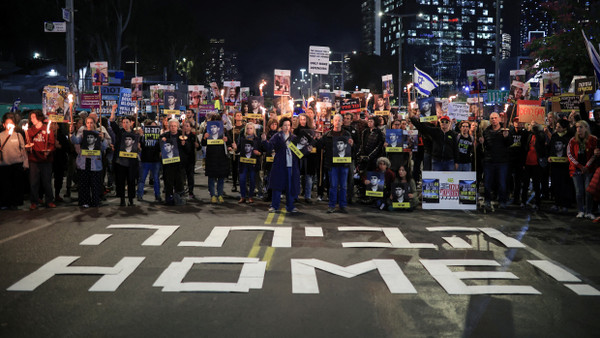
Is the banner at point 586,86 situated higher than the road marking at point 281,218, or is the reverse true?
the banner at point 586,86

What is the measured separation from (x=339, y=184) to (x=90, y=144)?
5.59 meters

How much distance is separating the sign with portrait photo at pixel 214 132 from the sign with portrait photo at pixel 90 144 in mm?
2527

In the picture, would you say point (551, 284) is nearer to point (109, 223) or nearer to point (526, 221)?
point (526, 221)

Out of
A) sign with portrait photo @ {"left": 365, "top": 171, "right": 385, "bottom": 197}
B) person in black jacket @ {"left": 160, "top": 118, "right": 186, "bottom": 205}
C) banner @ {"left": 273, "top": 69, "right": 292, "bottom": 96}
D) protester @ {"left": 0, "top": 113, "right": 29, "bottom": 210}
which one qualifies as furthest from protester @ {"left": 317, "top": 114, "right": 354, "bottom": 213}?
protester @ {"left": 0, "top": 113, "right": 29, "bottom": 210}

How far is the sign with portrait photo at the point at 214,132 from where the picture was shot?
1350 cm

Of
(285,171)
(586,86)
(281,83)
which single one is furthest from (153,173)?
(586,86)

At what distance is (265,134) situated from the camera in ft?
45.5

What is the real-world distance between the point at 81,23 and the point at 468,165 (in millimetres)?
36499

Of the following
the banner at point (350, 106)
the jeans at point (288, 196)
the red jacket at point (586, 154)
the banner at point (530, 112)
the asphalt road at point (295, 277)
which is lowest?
the asphalt road at point (295, 277)

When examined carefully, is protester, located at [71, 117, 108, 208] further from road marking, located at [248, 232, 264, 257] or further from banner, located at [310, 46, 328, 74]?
banner, located at [310, 46, 328, 74]

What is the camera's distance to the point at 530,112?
13711 millimetres

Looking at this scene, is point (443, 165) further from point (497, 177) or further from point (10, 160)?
point (10, 160)

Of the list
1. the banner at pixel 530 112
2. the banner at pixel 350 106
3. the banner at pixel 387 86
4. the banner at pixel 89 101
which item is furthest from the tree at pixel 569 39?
the banner at pixel 89 101

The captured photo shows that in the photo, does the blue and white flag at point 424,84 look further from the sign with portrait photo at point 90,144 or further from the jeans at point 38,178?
the jeans at point 38,178
